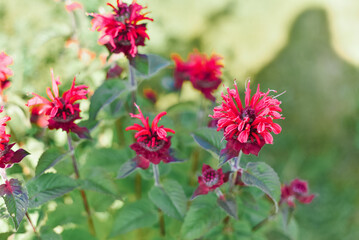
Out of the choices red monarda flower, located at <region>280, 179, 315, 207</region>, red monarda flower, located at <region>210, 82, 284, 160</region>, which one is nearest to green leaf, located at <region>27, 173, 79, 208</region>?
red monarda flower, located at <region>210, 82, 284, 160</region>

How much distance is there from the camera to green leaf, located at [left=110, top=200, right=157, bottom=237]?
106cm

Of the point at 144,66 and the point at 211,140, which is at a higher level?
the point at 144,66

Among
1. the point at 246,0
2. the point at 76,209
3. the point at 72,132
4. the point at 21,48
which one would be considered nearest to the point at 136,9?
the point at 72,132

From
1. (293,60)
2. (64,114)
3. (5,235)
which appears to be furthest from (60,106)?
(293,60)

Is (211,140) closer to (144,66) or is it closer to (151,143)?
(151,143)

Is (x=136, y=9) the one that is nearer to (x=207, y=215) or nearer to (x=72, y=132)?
(x=72, y=132)

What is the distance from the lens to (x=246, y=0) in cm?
288

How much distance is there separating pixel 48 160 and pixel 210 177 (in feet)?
1.35

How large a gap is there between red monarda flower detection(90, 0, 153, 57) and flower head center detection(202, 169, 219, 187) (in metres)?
0.34

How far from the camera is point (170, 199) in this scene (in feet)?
3.33

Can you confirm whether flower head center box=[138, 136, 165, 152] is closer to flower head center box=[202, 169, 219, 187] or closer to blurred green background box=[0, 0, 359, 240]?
flower head center box=[202, 169, 219, 187]

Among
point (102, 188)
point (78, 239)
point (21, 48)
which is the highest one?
point (21, 48)

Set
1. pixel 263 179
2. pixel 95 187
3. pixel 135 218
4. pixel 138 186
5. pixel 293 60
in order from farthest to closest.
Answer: pixel 293 60 → pixel 138 186 → pixel 135 218 → pixel 95 187 → pixel 263 179

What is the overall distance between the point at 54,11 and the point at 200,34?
1097 mm
